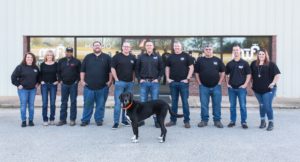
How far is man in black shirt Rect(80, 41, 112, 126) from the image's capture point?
350 inches

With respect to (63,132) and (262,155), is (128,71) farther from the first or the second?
(262,155)

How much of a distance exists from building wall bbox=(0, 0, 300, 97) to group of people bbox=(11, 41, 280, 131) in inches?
254

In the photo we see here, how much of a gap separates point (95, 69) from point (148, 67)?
4.07 feet

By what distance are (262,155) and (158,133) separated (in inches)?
99.4

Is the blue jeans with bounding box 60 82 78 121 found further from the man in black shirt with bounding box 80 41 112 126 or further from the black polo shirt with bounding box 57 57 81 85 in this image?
the man in black shirt with bounding box 80 41 112 126

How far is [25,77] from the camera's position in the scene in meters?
8.85

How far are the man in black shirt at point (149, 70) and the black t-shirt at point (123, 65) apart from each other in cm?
17

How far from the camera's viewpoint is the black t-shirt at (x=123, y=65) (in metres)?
8.77

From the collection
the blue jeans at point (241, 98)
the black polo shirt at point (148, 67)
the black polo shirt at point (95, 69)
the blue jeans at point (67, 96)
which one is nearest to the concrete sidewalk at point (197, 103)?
the blue jeans at point (67, 96)

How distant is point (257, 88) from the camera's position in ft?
28.4

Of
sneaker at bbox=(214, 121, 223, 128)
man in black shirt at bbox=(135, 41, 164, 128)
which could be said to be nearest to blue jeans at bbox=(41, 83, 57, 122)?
man in black shirt at bbox=(135, 41, 164, 128)

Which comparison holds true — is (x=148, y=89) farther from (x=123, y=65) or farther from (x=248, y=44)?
(x=248, y=44)
